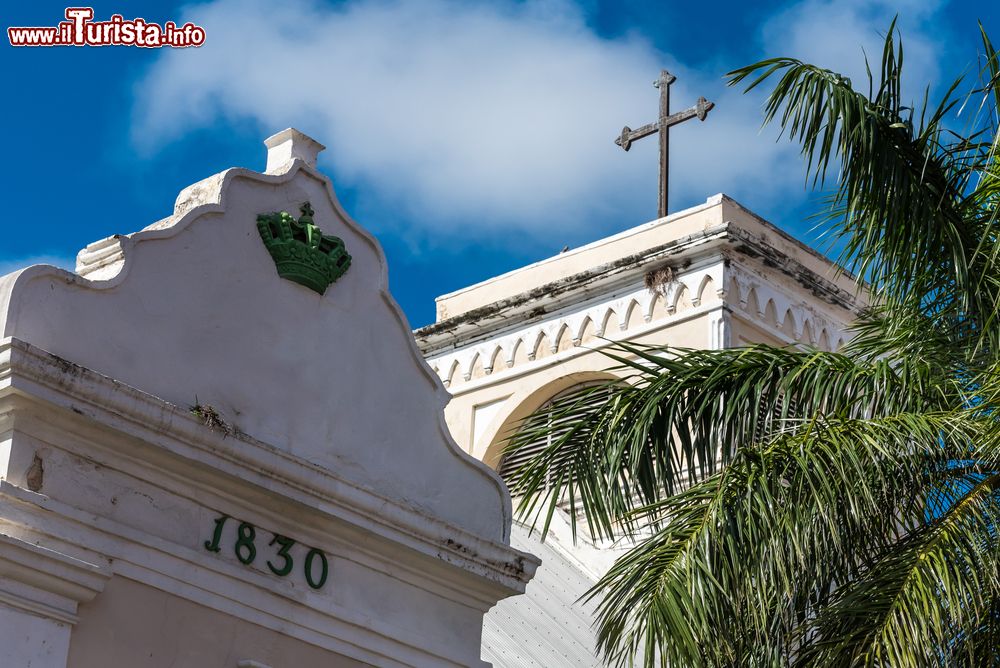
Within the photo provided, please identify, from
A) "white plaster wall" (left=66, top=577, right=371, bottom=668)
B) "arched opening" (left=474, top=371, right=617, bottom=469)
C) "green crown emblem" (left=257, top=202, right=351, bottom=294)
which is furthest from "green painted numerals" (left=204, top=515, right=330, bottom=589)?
"arched opening" (left=474, top=371, right=617, bottom=469)

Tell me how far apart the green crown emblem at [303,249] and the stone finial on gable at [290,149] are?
0.43 m

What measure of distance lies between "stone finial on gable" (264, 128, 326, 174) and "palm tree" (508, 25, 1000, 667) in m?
2.15

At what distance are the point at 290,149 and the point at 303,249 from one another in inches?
30.7

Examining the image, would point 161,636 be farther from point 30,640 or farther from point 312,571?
point 312,571

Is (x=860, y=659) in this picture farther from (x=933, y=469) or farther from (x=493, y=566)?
(x=493, y=566)

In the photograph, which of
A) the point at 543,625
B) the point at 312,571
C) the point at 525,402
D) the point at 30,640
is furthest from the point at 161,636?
the point at 525,402

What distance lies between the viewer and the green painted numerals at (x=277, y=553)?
9312 mm

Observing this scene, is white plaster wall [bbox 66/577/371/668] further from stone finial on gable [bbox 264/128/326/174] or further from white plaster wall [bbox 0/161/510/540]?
stone finial on gable [bbox 264/128/326/174]

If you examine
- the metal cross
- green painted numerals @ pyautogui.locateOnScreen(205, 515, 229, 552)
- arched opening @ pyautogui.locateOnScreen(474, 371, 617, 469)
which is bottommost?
green painted numerals @ pyautogui.locateOnScreen(205, 515, 229, 552)

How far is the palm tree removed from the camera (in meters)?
9.17

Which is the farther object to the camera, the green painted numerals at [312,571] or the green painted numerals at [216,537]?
the green painted numerals at [312,571]

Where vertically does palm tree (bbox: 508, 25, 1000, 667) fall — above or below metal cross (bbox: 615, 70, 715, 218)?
below

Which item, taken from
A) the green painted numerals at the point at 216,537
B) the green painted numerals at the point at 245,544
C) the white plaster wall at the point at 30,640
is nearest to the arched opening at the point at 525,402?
the green painted numerals at the point at 245,544

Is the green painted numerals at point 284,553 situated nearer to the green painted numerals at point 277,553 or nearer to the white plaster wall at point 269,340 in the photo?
the green painted numerals at point 277,553
